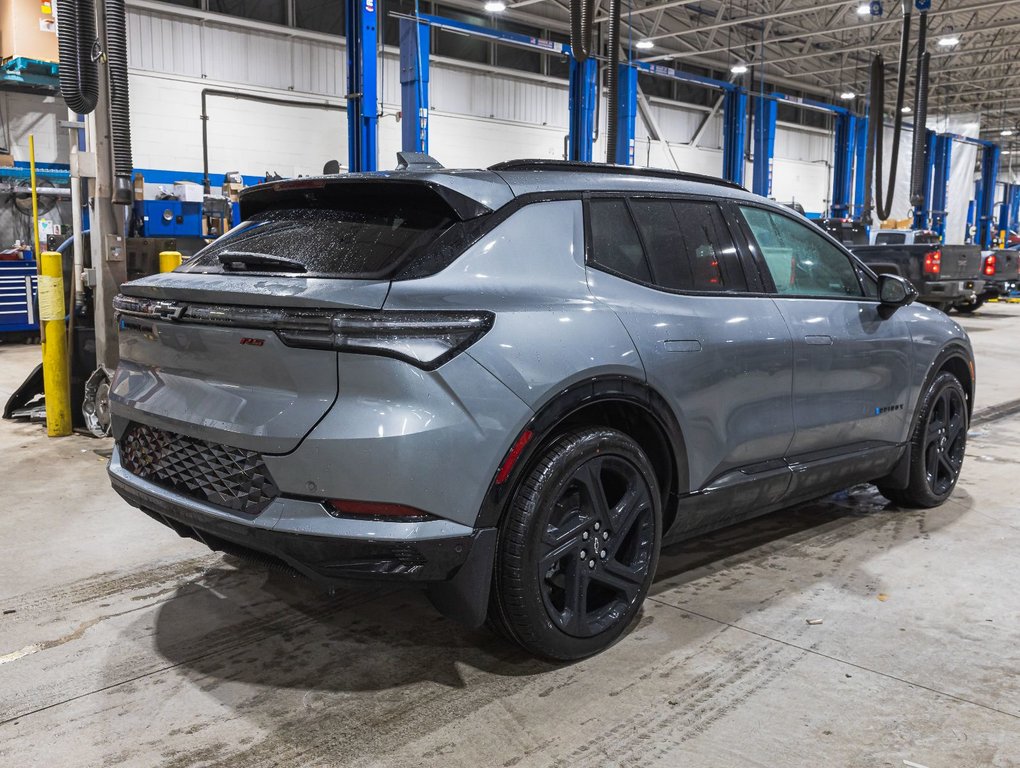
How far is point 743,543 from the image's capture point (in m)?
4.11

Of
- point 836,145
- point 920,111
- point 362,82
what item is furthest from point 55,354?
point 836,145

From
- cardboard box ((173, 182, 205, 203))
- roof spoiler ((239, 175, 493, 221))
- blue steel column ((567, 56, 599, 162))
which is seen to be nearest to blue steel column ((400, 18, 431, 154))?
blue steel column ((567, 56, 599, 162))

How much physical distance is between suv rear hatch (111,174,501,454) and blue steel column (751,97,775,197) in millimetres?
16558

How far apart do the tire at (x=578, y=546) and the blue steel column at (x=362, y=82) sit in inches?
312

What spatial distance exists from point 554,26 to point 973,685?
72.4 ft

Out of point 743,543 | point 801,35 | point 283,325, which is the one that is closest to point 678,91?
point 801,35

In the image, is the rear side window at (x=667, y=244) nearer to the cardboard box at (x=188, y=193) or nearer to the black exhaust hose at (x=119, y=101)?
the black exhaust hose at (x=119, y=101)

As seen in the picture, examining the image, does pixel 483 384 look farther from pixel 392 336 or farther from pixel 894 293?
pixel 894 293

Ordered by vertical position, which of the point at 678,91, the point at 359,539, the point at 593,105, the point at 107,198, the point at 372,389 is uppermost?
the point at 678,91

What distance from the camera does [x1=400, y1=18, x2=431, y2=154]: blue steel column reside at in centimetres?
1120

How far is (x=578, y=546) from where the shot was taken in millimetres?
2793

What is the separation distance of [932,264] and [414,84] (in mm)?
9067

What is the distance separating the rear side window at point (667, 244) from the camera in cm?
302

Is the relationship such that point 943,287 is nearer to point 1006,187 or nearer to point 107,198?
point 107,198
